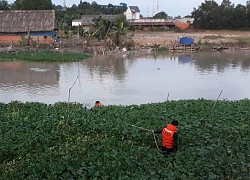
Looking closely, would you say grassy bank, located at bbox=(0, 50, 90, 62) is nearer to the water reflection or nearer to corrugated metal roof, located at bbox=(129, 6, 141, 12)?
the water reflection

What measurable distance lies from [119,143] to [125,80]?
38.3 ft

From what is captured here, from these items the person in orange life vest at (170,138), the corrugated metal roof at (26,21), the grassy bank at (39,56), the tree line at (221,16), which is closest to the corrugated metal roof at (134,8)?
the tree line at (221,16)

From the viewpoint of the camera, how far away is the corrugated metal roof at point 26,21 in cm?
3553

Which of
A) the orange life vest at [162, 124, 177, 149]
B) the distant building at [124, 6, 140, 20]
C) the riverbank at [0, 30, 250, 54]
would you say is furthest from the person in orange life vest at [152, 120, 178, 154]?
the distant building at [124, 6, 140, 20]

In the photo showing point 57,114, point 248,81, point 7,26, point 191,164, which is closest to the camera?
point 191,164

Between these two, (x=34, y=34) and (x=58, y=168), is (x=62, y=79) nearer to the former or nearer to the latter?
(x=58, y=168)

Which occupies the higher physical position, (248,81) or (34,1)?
(34,1)

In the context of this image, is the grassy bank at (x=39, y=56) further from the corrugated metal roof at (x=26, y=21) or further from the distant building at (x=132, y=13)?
the distant building at (x=132, y=13)

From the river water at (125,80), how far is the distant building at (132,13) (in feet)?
152

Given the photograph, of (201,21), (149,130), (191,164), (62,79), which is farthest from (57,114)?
(201,21)

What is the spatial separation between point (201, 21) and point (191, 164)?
45184 millimetres

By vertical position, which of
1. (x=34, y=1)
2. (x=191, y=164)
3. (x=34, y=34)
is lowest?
(x=191, y=164)

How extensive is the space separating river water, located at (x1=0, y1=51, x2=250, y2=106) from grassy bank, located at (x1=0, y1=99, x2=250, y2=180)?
6.16 feet

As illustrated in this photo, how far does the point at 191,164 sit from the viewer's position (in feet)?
24.3
